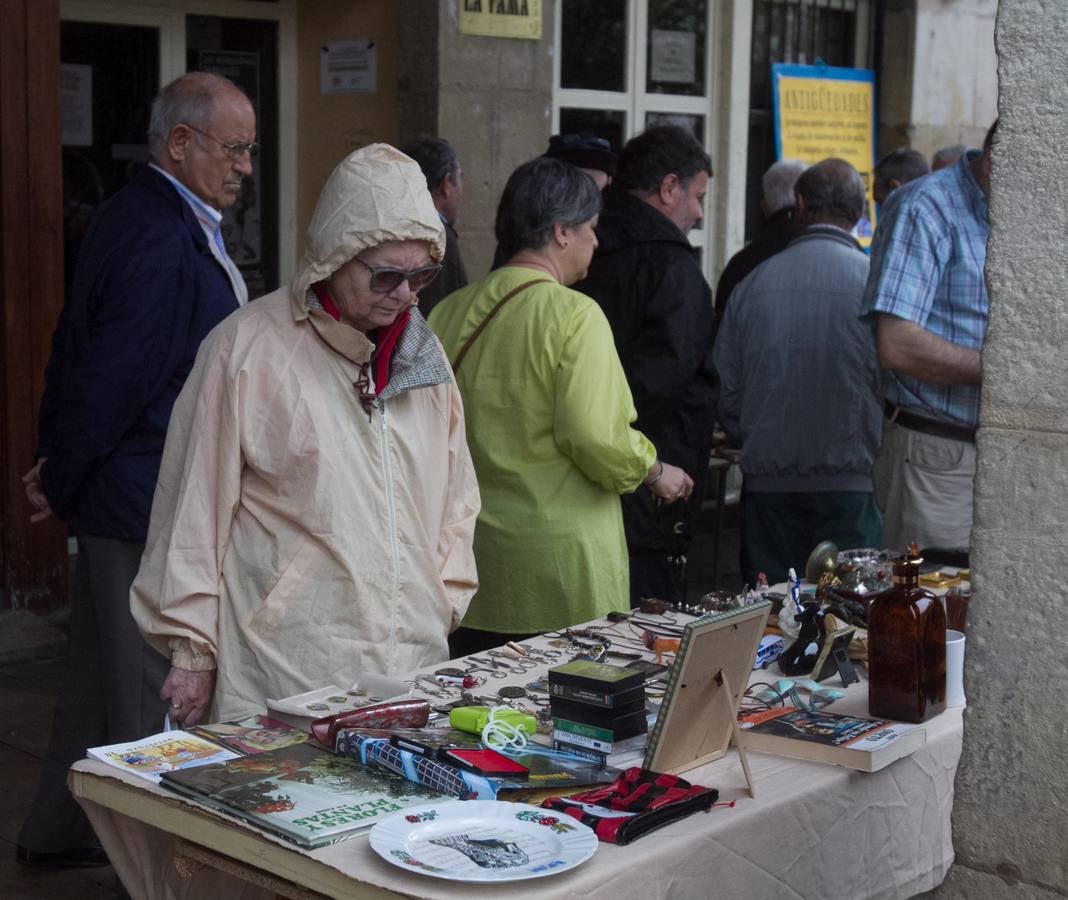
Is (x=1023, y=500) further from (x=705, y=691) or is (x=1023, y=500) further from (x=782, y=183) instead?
(x=782, y=183)

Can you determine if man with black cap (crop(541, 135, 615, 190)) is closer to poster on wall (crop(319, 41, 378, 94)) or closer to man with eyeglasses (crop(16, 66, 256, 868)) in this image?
poster on wall (crop(319, 41, 378, 94))

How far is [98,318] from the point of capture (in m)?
3.96

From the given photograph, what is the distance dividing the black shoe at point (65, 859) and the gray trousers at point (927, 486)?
8.22ft

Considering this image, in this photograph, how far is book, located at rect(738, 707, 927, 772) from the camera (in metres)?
2.74

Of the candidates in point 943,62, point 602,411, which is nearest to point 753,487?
point 602,411

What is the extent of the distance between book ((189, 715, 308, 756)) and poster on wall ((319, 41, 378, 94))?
4689 millimetres

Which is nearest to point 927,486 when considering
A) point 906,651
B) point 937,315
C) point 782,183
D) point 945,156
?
point 937,315

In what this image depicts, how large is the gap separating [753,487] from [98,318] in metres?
2.30

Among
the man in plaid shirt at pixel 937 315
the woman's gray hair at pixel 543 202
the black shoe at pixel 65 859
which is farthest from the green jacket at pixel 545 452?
the black shoe at pixel 65 859

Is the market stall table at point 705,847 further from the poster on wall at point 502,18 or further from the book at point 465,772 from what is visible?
the poster on wall at point 502,18

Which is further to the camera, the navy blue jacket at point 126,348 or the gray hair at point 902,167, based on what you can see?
the gray hair at point 902,167

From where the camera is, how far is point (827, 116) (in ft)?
29.8

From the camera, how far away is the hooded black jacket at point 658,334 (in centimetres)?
486

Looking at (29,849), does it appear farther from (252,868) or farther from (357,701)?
(252,868)
